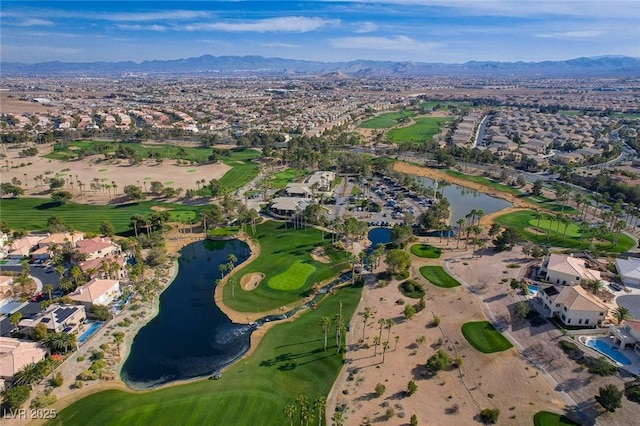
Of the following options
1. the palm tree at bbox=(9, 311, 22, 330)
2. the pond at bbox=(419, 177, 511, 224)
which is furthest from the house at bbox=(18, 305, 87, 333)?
the pond at bbox=(419, 177, 511, 224)

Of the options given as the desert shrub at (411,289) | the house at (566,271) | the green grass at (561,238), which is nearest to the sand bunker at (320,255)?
the desert shrub at (411,289)

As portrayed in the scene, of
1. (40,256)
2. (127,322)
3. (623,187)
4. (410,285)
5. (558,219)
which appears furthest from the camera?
(623,187)

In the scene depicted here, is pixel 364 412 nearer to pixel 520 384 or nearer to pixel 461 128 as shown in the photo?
pixel 520 384

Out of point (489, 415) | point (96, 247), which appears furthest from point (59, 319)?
point (489, 415)

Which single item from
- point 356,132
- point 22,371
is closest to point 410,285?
point 22,371

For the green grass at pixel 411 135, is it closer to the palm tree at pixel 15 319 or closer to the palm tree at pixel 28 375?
the palm tree at pixel 15 319

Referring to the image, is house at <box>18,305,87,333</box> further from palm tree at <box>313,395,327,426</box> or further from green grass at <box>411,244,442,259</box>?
green grass at <box>411,244,442,259</box>

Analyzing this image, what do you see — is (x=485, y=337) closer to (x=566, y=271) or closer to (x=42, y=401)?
(x=566, y=271)
